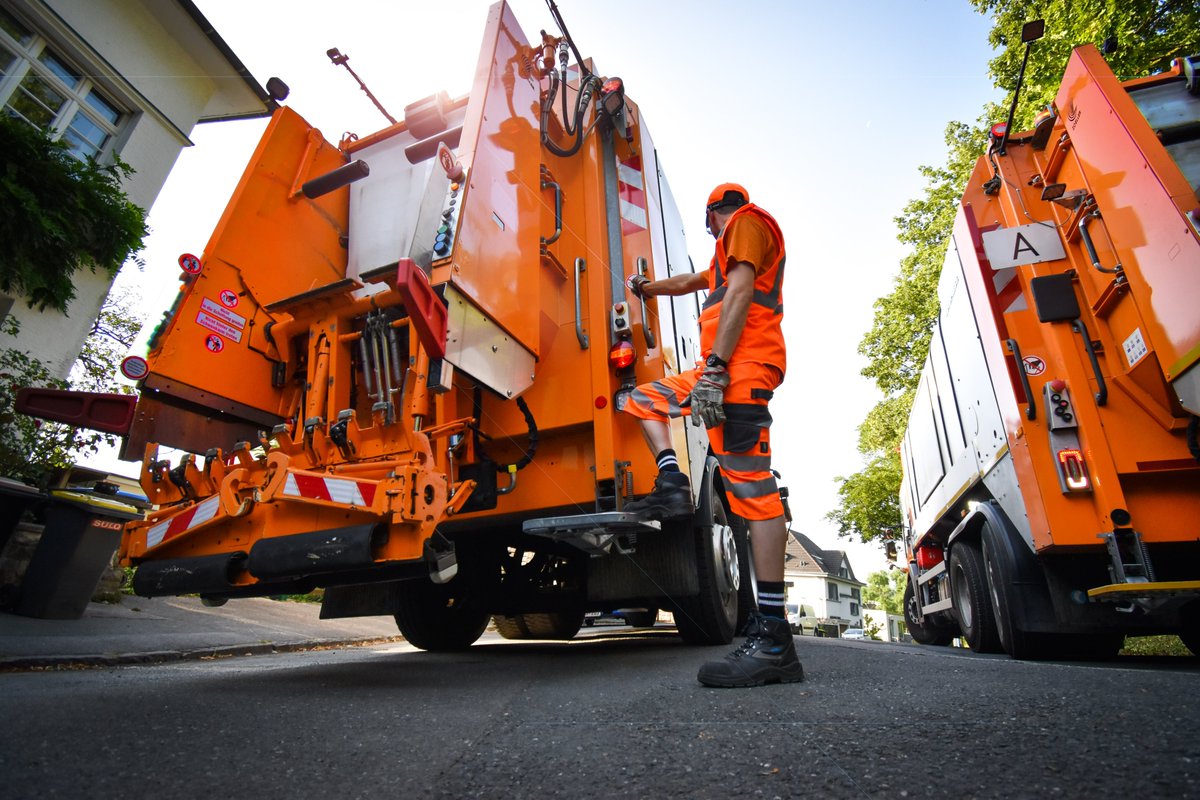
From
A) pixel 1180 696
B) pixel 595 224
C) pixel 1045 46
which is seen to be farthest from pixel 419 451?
pixel 1045 46

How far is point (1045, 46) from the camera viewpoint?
26.4 feet

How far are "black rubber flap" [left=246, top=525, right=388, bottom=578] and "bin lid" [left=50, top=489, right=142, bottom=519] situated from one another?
11.4ft

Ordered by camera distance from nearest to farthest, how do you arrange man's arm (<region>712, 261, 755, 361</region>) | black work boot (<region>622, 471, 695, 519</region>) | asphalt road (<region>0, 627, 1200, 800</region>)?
1. asphalt road (<region>0, 627, 1200, 800</region>)
2. man's arm (<region>712, 261, 755, 361</region>)
3. black work boot (<region>622, 471, 695, 519</region>)

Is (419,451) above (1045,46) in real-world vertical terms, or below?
below

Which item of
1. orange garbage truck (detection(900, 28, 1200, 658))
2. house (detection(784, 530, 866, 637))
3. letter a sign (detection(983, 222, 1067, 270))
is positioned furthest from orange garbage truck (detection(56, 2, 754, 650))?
house (detection(784, 530, 866, 637))

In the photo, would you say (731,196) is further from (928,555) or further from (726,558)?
(928,555)

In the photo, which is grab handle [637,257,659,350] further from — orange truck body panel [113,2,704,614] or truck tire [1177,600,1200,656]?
A: truck tire [1177,600,1200,656]

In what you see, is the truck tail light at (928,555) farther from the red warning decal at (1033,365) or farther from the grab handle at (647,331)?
the grab handle at (647,331)

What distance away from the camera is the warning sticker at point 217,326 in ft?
10.4

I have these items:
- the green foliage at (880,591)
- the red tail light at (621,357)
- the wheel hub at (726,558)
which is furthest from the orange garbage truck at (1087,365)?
the green foliage at (880,591)

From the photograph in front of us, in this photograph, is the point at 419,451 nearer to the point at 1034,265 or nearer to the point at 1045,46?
the point at 1034,265

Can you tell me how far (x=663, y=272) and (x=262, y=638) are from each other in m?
4.52

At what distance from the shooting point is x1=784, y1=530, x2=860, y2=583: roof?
141 feet

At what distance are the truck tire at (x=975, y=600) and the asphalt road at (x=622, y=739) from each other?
1760 mm
